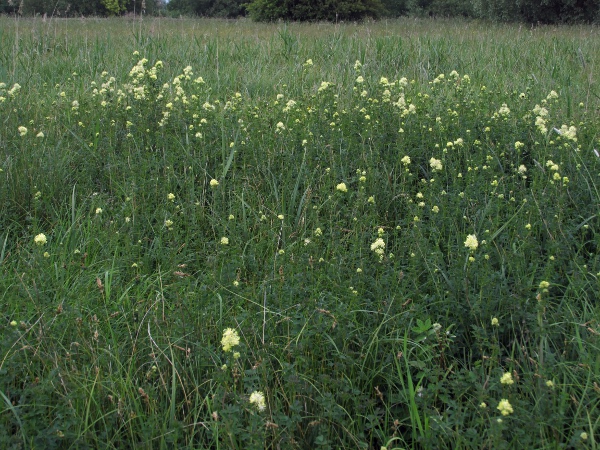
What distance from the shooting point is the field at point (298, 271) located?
1.92 m

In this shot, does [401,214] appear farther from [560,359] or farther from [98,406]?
[98,406]

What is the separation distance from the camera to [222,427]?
1.86 metres

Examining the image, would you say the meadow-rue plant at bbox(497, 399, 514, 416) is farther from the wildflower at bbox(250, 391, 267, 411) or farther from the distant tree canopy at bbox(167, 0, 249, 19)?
the distant tree canopy at bbox(167, 0, 249, 19)

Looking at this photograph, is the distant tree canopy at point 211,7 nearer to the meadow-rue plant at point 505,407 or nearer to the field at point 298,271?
the field at point 298,271

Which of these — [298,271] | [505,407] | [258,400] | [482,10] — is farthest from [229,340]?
[482,10]

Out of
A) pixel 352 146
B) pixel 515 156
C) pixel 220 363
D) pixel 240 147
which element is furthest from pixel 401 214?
pixel 220 363

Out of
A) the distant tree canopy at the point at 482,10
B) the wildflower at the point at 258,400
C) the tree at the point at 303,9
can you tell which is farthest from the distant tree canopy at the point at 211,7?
the wildflower at the point at 258,400

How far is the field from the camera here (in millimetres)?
1925

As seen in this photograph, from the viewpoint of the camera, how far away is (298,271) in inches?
101

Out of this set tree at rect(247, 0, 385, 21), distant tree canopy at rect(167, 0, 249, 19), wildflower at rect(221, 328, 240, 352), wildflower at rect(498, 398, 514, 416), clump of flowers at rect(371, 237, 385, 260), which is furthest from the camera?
distant tree canopy at rect(167, 0, 249, 19)

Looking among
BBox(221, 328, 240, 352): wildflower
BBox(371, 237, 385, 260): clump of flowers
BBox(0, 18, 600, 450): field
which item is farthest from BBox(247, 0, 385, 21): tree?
BBox(221, 328, 240, 352): wildflower

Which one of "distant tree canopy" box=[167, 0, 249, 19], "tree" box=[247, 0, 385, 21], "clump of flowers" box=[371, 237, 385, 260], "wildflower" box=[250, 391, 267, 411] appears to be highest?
"distant tree canopy" box=[167, 0, 249, 19]

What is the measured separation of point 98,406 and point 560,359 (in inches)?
66.6

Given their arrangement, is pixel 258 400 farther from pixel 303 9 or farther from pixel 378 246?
pixel 303 9
